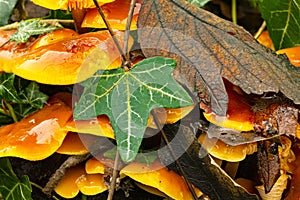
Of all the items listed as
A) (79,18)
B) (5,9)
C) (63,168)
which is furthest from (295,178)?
(5,9)

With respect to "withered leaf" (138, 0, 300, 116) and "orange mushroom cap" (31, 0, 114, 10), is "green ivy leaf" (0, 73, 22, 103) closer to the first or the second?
"orange mushroom cap" (31, 0, 114, 10)

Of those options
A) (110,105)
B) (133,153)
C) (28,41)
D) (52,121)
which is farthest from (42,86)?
(133,153)

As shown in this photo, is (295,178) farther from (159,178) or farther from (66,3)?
(66,3)

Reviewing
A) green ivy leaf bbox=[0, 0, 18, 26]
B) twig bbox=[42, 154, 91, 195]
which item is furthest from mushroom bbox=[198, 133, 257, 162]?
green ivy leaf bbox=[0, 0, 18, 26]

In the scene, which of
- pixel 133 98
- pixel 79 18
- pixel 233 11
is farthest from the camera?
pixel 233 11

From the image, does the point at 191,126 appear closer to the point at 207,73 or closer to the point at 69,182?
the point at 207,73

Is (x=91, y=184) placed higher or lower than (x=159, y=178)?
lower
